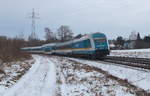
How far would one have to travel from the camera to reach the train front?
33406 mm

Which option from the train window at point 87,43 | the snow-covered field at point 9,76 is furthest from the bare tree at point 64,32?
the snow-covered field at point 9,76

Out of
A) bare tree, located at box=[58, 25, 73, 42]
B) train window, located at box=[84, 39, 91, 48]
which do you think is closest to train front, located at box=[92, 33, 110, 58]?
train window, located at box=[84, 39, 91, 48]

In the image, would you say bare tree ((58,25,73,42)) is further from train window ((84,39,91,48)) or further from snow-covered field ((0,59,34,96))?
snow-covered field ((0,59,34,96))

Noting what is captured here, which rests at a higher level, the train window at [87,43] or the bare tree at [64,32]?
the bare tree at [64,32]

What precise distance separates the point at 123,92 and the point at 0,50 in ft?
90.0

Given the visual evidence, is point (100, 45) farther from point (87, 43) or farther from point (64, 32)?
point (64, 32)

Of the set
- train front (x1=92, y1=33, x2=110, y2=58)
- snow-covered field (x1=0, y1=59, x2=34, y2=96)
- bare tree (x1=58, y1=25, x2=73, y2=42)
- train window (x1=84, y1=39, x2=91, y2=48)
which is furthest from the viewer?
bare tree (x1=58, y1=25, x2=73, y2=42)

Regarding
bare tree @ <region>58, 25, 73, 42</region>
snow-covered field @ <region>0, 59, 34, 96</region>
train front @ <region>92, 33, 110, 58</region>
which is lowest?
snow-covered field @ <region>0, 59, 34, 96</region>

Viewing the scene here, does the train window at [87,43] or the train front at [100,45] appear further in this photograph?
the train window at [87,43]

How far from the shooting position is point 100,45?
1335 inches

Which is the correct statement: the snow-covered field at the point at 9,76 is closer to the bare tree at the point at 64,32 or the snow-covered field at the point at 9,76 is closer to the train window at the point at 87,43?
the train window at the point at 87,43

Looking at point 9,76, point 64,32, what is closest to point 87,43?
point 9,76

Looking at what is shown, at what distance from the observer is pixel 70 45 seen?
48.7m

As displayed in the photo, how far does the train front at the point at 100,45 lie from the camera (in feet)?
110
